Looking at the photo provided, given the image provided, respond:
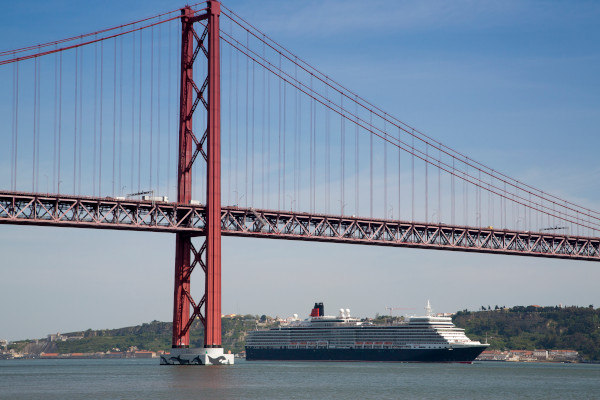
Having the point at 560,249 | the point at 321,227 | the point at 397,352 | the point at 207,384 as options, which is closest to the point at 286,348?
the point at 397,352

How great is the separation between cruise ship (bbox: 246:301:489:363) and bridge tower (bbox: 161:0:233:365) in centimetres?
5156

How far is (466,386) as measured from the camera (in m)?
58.4

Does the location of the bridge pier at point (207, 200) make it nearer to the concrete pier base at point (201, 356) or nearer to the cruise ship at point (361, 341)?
the concrete pier base at point (201, 356)

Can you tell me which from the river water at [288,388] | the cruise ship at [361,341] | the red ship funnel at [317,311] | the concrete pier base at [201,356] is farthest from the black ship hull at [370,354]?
the concrete pier base at [201,356]

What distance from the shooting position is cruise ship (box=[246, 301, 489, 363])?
116625mm

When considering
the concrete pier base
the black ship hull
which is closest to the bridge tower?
the concrete pier base

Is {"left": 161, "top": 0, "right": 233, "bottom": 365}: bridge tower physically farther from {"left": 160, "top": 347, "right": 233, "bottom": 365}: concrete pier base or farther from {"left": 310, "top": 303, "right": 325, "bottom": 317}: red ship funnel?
{"left": 310, "top": 303, "right": 325, "bottom": 317}: red ship funnel

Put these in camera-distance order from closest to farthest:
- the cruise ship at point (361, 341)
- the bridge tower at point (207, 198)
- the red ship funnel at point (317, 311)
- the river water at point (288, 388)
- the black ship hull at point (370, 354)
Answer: the river water at point (288, 388) → the bridge tower at point (207, 198) → the black ship hull at point (370, 354) → the cruise ship at point (361, 341) → the red ship funnel at point (317, 311)

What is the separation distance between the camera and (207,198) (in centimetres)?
6625

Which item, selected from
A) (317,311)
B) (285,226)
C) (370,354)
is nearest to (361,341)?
(370,354)

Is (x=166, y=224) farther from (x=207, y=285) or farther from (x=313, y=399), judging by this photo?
(x=313, y=399)

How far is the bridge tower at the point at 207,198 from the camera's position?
6575 cm

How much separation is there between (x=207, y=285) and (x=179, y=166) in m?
8.63

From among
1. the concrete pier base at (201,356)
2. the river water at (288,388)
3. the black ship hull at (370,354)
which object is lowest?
the black ship hull at (370,354)
